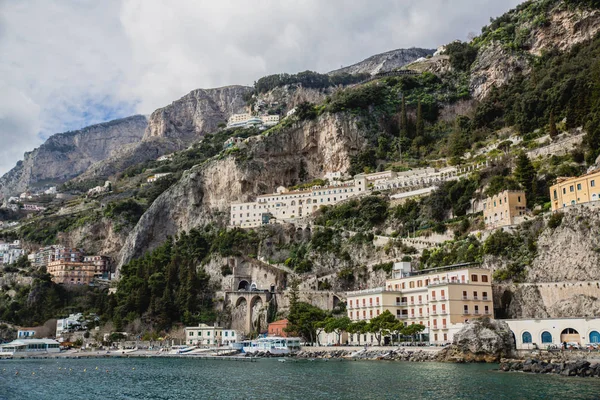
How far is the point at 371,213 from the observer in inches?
3223

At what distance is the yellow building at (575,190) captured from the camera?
55.1m

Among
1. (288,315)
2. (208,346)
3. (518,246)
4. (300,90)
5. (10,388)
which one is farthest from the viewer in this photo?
(300,90)

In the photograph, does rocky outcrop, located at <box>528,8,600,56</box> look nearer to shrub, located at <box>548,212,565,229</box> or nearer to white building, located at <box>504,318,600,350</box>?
shrub, located at <box>548,212,565,229</box>

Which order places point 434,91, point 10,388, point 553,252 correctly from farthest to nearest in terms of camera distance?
point 434,91 → point 553,252 → point 10,388

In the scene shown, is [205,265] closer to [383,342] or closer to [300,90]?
[383,342]

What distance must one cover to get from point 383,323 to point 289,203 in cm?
4508

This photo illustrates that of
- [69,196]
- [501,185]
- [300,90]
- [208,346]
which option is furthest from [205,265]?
[69,196]

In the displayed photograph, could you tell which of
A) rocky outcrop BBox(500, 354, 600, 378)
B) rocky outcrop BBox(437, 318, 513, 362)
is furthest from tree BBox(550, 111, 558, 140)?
rocky outcrop BBox(500, 354, 600, 378)

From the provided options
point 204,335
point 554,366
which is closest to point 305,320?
point 204,335

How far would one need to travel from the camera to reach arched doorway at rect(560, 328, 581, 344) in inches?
1756

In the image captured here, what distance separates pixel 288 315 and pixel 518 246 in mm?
28869

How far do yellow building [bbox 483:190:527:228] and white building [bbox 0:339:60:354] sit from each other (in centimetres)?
6358

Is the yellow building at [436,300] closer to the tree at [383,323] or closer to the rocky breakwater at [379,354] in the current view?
the tree at [383,323]

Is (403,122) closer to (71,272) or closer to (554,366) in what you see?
(71,272)
